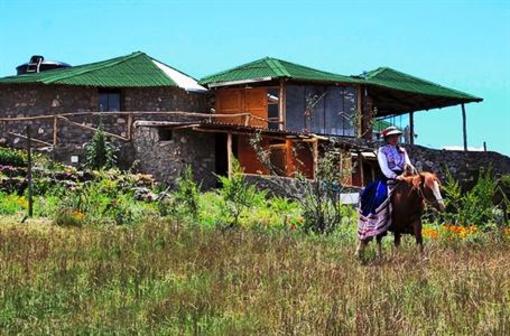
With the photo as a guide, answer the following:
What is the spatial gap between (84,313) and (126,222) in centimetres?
860

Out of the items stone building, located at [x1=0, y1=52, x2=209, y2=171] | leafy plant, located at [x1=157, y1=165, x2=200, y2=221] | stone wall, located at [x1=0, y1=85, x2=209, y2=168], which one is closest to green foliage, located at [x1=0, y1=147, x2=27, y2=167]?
stone building, located at [x1=0, y1=52, x2=209, y2=171]

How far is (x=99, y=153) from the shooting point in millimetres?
29078

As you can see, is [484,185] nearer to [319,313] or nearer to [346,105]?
[319,313]

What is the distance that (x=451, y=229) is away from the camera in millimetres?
14453

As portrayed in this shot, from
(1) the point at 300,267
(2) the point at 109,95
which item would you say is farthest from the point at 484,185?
(2) the point at 109,95

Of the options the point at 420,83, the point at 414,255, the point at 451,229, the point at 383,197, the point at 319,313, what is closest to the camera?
the point at 319,313

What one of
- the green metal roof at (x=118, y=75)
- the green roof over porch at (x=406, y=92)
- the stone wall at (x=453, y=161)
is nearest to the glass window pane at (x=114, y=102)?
the green metal roof at (x=118, y=75)

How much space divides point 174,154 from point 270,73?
21.6 feet

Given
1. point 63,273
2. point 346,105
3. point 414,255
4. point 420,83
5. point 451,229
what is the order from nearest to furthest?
point 63,273, point 414,255, point 451,229, point 346,105, point 420,83

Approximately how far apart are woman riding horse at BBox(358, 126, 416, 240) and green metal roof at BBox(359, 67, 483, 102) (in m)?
24.5

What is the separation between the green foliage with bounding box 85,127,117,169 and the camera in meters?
28.9

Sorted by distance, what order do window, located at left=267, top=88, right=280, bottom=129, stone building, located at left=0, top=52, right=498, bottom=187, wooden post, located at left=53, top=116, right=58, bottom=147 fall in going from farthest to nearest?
window, located at left=267, top=88, right=280, bottom=129, wooden post, located at left=53, top=116, right=58, bottom=147, stone building, located at left=0, top=52, right=498, bottom=187

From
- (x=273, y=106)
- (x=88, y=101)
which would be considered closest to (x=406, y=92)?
(x=273, y=106)

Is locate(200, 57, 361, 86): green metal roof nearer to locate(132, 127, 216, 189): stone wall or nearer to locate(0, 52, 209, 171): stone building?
locate(0, 52, 209, 171): stone building
